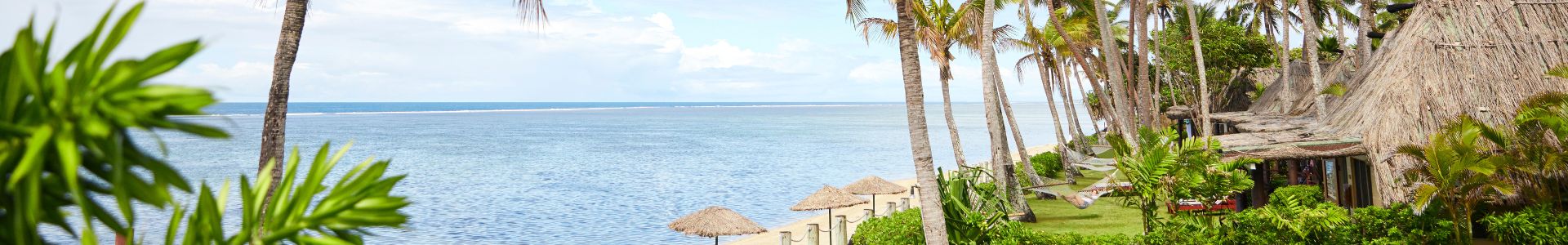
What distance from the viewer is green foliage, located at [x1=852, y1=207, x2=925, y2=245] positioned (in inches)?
444

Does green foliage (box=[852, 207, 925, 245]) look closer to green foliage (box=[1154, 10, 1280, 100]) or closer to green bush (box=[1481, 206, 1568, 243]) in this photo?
green bush (box=[1481, 206, 1568, 243])

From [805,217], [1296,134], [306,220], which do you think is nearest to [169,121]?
[306,220]

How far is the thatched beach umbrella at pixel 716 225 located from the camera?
17300mm

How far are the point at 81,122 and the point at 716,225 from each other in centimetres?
1500

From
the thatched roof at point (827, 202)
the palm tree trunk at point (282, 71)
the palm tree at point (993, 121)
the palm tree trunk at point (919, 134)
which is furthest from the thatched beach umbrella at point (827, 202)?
the palm tree trunk at point (282, 71)

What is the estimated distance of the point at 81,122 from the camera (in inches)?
97.7

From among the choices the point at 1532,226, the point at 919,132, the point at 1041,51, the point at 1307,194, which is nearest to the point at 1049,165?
the point at 1041,51

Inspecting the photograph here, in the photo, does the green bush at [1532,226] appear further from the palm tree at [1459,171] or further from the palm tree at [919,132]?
→ the palm tree at [919,132]

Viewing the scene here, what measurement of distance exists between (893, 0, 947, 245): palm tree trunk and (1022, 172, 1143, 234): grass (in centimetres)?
536

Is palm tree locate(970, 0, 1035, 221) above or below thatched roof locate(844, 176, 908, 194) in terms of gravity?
above

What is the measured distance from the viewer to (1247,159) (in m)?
11.1

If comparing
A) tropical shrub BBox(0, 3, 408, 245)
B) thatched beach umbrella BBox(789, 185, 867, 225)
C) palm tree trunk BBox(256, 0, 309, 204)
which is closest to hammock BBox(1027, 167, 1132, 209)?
thatched beach umbrella BBox(789, 185, 867, 225)

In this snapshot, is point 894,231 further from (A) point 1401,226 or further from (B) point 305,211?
(B) point 305,211

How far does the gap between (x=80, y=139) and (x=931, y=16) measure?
18.2 meters
